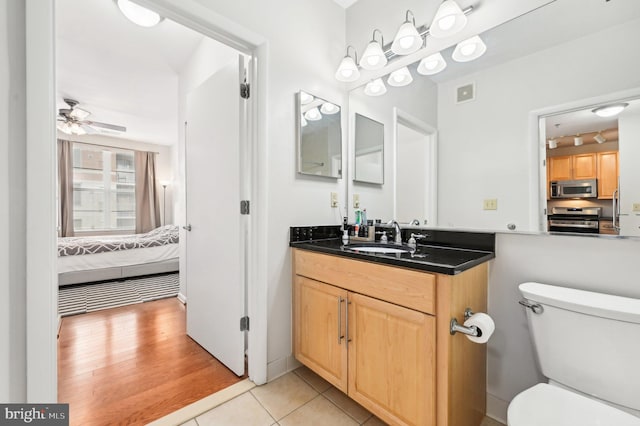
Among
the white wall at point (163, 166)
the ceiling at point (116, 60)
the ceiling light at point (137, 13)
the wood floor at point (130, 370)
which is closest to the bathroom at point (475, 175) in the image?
the wood floor at point (130, 370)

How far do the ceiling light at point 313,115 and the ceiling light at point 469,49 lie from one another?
34.4 inches

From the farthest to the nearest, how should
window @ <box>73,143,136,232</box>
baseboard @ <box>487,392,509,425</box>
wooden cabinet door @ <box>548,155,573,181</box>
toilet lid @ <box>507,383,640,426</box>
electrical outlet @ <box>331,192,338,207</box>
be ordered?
window @ <box>73,143,136,232</box> → electrical outlet @ <box>331,192,338,207</box> → baseboard @ <box>487,392,509,425</box> → wooden cabinet door @ <box>548,155,573,181</box> → toilet lid @ <box>507,383,640,426</box>

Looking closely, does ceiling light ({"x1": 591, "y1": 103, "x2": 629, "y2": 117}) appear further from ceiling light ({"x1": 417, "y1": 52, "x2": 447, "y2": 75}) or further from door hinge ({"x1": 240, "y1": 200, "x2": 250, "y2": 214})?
door hinge ({"x1": 240, "y1": 200, "x2": 250, "y2": 214})

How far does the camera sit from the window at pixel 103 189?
5.31 m

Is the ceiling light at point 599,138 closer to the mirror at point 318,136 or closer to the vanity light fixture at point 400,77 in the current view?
the vanity light fixture at point 400,77

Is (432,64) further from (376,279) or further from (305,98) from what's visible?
(376,279)

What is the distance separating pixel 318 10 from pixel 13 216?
6.77ft

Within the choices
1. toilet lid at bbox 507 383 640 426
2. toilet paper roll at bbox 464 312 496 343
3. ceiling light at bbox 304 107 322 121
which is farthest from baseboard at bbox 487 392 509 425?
ceiling light at bbox 304 107 322 121

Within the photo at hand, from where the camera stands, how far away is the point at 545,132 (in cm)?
126

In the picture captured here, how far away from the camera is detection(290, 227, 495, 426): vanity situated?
A: 108cm

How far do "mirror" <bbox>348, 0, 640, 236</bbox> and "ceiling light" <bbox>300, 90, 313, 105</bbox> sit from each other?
2.23 ft

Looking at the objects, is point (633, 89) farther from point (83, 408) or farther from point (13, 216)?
point (83, 408)

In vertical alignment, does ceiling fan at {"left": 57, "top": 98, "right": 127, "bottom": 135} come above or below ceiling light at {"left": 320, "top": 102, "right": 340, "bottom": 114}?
above

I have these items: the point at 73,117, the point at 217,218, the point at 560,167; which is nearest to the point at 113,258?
the point at 73,117
